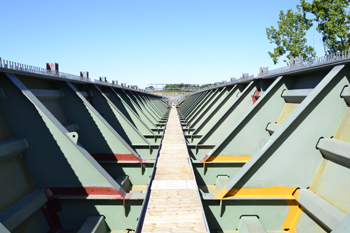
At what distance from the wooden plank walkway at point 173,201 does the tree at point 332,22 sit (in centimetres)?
2503

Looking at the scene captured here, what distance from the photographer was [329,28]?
965 inches

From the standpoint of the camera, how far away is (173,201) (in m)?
6.04

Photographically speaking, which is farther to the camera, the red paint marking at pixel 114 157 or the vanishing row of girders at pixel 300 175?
the red paint marking at pixel 114 157

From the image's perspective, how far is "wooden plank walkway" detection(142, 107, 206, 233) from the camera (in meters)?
5.06

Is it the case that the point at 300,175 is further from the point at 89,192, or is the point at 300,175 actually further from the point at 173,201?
the point at 89,192

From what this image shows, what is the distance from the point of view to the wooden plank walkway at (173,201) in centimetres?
506

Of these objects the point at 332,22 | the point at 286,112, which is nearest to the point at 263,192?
the point at 286,112

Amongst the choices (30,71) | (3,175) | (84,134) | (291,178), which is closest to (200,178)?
(291,178)

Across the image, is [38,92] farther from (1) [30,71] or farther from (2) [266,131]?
(2) [266,131]

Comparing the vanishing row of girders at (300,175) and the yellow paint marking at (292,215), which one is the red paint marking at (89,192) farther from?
the yellow paint marking at (292,215)

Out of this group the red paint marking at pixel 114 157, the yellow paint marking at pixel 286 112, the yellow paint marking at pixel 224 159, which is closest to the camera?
the yellow paint marking at pixel 286 112

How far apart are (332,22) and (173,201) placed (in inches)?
1111

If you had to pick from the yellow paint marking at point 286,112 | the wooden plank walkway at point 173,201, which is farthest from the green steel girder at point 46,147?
the yellow paint marking at point 286,112

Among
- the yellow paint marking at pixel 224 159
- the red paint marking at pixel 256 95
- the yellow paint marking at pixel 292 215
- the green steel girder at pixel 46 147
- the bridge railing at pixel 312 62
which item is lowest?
the yellow paint marking at pixel 292 215
